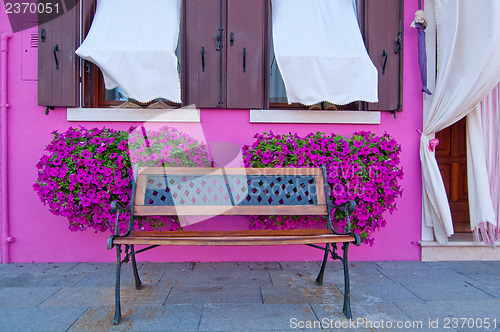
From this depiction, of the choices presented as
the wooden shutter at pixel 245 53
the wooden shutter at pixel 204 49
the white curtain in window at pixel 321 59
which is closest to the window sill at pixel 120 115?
the wooden shutter at pixel 204 49

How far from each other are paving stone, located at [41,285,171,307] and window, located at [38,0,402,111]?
1.98 m

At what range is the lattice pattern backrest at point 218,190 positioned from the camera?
310 centimetres

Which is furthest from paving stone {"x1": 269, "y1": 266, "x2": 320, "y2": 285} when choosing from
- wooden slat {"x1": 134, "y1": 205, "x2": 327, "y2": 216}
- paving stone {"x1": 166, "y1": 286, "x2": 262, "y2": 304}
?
wooden slat {"x1": 134, "y1": 205, "x2": 327, "y2": 216}

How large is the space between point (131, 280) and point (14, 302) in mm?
949

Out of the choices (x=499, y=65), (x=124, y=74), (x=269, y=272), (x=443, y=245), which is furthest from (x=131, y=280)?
(x=499, y=65)

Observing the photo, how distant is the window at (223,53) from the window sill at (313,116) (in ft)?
0.34

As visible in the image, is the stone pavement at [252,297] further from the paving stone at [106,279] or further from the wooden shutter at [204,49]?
the wooden shutter at [204,49]

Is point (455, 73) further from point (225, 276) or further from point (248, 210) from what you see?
point (225, 276)

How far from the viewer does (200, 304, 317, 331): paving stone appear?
7.94 feet

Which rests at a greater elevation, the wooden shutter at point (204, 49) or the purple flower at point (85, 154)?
the wooden shutter at point (204, 49)

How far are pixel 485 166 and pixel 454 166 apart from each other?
2.96ft

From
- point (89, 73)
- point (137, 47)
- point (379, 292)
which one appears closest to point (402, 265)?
point (379, 292)

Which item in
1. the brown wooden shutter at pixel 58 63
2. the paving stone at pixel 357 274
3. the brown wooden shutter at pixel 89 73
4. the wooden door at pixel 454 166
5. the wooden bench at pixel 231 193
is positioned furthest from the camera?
the wooden door at pixel 454 166

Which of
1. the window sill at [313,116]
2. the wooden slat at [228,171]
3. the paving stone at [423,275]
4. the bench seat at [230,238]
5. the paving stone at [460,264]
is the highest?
the window sill at [313,116]
